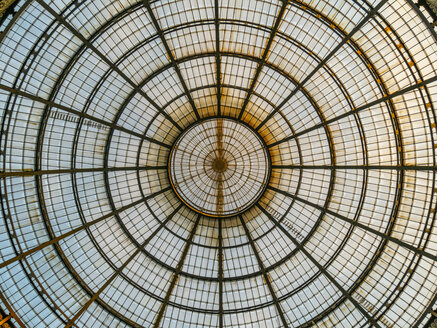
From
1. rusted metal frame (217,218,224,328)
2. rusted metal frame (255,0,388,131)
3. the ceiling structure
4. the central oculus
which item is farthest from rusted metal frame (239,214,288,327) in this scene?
rusted metal frame (255,0,388,131)

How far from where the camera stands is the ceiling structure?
20406mm

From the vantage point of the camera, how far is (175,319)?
23953 millimetres

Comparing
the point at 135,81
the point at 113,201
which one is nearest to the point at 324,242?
the point at 113,201

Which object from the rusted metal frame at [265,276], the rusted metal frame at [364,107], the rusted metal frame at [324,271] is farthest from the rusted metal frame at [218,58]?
the rusted metal frame at [265,276]

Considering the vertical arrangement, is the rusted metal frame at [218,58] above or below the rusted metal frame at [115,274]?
above

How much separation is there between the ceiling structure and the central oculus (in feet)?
0.34

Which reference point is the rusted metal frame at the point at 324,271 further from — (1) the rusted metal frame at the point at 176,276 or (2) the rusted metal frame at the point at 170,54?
(2) the rusted metal frame at the point at 170,54

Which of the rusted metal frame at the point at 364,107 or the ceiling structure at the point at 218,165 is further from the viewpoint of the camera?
the ceiling structure at the point at 218,165

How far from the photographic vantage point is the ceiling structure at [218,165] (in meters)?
20.4

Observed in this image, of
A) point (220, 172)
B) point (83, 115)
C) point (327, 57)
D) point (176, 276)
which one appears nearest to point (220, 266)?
point (176, 276)

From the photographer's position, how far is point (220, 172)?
24.8 m

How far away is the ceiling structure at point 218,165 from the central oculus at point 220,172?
10 centimetres

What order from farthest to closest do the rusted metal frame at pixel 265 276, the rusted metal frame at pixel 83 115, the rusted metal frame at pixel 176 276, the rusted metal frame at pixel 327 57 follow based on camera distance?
the rusted metal frame at pixel 176 276 → the rusted metal frame at pixel 265 276 → the rusted metal frame at pixel 83 115 → the rusted metal frame at pixel 327 57

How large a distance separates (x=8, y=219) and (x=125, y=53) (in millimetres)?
12564
